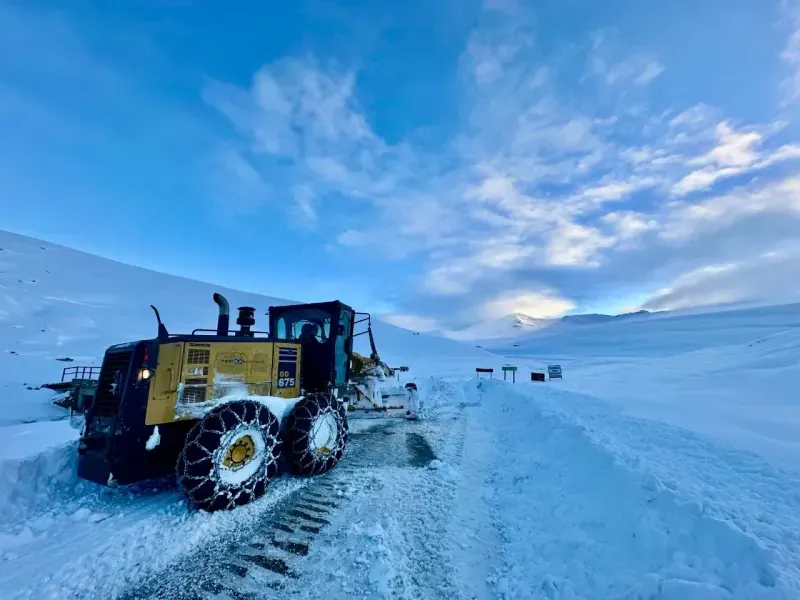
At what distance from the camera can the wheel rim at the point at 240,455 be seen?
4.89m

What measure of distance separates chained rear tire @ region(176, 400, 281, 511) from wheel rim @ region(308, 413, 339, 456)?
0.67m

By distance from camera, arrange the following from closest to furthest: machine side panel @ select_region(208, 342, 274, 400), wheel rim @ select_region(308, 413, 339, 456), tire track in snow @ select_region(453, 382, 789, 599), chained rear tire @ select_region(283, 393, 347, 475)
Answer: tire track in snow @ select_region(453, 382, 789, 599), machine side panel @ select_region(208, 342, 274, 400), chained rear tire @ select_region(283, 393, 347, 475), wheel rim @ select_region(308, 413, 339, 456)

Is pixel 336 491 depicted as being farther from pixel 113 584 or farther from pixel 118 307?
pixel 118 307

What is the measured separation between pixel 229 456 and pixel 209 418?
0.58m

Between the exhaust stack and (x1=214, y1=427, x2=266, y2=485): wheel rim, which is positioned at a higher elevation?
the exhaust stack

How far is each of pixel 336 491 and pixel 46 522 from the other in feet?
11.0

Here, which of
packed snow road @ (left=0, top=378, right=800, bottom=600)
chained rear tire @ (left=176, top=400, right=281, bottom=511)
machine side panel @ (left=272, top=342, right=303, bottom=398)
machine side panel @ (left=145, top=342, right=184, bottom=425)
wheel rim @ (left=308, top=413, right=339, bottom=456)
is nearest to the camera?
packed snow road @ (left=0, top=378, right=800, bottom=600)

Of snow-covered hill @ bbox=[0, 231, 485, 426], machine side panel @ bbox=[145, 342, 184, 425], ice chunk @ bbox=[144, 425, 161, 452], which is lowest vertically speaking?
ice chunk @ bbox=[144, 425, 161, 452]

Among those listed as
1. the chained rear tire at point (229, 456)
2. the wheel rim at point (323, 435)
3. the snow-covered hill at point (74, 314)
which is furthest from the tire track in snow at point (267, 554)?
the snow-covered hill at point (74, 314)

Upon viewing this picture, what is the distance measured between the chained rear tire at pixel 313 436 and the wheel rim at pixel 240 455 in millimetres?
709

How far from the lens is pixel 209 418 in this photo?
4973 millimetres

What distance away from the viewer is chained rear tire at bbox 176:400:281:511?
184 inches

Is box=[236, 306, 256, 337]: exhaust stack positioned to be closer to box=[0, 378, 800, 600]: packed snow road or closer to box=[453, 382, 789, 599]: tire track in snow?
box=[0, 378, 800, 600]: packed snow road

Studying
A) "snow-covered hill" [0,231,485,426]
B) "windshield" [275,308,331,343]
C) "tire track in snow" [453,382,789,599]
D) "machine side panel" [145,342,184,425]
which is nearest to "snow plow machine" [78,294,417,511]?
"machine side panel" [145,342,184,425]
